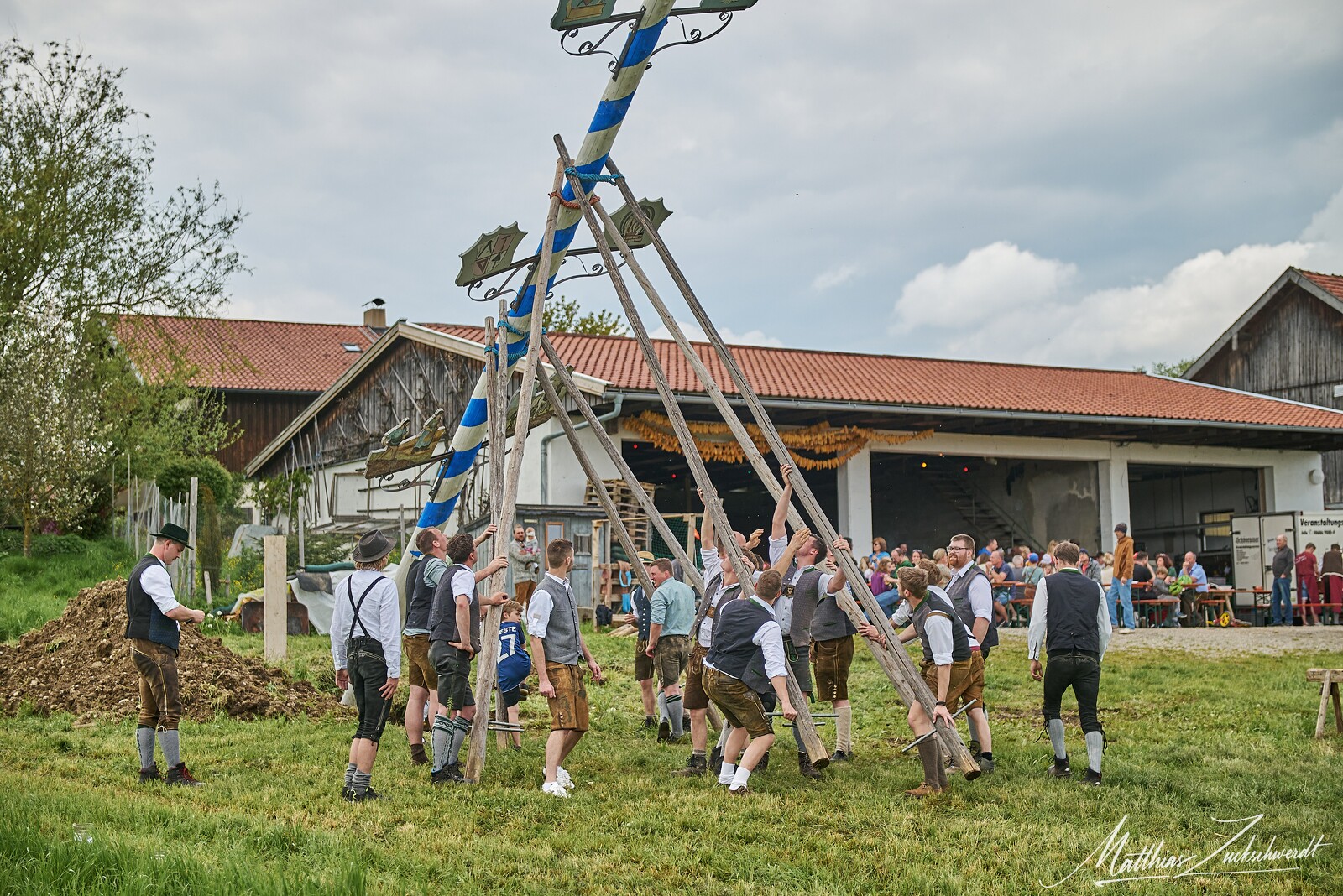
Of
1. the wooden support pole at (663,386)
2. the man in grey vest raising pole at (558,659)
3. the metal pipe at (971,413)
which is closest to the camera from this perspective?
the man in grey vest raising pole at (558,659)

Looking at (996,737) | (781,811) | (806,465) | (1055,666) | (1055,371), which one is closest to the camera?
(781,811)

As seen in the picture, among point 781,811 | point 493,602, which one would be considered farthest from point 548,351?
point 781,811

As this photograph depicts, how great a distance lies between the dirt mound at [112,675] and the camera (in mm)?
10752

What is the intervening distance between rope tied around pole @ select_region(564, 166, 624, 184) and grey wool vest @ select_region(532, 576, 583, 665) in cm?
398

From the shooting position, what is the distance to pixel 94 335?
22.0m

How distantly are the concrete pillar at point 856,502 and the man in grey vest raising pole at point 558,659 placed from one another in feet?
53.7

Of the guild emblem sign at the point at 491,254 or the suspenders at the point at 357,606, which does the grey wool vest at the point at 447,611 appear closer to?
the suspenders at the point at 357,606

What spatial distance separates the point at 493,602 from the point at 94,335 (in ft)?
55.5

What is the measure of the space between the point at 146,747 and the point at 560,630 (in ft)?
9.67

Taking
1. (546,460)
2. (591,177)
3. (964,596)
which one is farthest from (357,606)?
(546,460)

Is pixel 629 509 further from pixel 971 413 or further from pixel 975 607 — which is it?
pixel 975 607

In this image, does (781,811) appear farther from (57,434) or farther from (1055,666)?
(57,434)

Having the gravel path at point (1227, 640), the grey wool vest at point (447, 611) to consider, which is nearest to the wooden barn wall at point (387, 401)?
the gravel path at point (1227, 640)
